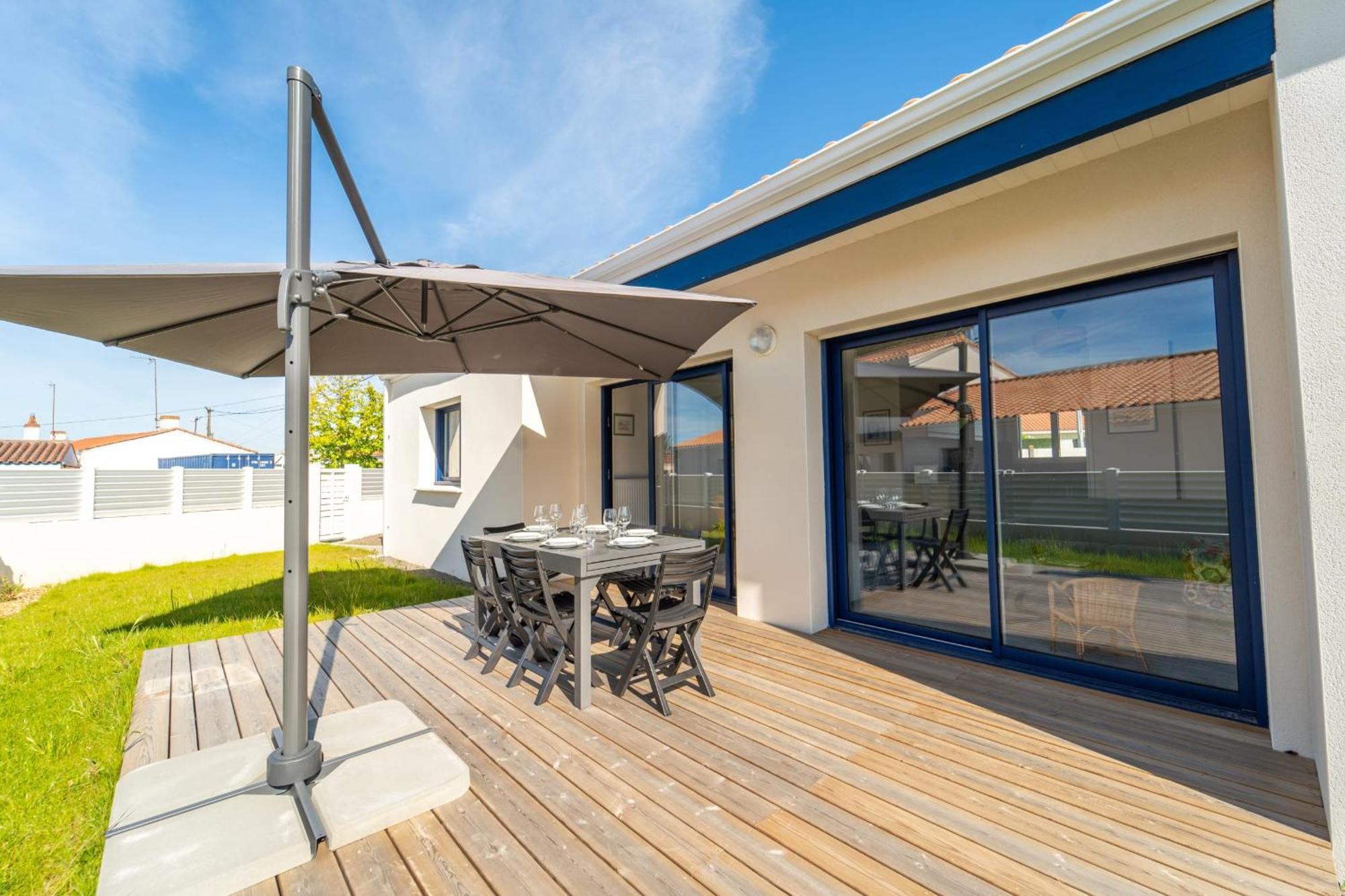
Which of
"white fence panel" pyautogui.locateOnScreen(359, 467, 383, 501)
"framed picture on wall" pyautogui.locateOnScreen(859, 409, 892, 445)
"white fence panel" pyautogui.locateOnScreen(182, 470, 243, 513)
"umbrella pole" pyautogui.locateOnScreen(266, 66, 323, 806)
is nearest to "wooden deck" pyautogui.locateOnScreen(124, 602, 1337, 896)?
"umbrella pole" pyautogui.locateOnScreen(266, 66, 323, 806)

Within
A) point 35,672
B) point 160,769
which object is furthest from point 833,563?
point 35,672

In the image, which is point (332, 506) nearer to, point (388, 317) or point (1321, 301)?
point (388, 317)

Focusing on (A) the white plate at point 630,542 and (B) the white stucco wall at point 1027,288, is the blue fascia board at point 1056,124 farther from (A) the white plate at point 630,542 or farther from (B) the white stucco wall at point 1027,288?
(A) the white plate at point 630,542

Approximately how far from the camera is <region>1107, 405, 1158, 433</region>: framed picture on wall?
3299mm

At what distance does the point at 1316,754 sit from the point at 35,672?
769 centimetres

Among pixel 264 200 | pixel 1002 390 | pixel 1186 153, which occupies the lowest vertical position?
pixel 1002 390

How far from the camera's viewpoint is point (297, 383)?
2.27 meters

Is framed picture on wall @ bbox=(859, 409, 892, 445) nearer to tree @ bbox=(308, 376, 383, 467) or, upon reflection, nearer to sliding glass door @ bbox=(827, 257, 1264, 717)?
sliding glass door @ bbox=(827, 257, 1264, 717)

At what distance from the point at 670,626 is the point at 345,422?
718 inches

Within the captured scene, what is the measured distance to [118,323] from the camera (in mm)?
3006

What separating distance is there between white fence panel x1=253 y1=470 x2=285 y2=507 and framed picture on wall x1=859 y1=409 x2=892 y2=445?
1129 cm

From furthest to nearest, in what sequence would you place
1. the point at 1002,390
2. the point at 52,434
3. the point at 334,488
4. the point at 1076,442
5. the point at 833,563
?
the point at 52,434 < the point at 334,488 < the point at 833,563 < the point at 1002,390 < the point at 1076,442

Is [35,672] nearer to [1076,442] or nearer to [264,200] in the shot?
[264,200]

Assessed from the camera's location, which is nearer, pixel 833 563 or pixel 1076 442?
pixel 1076 442
